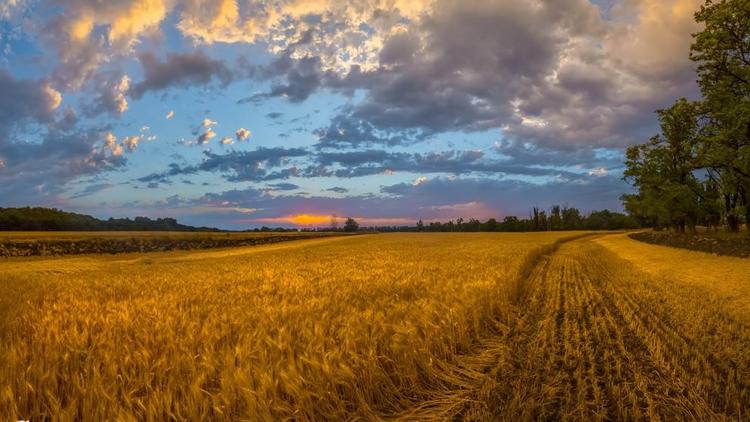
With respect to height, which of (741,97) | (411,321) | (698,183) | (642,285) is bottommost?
(642,285)

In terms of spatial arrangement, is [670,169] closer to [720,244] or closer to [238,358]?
[720,244]

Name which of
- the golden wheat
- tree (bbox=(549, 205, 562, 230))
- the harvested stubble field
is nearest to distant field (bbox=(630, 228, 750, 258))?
the harvested stubble field

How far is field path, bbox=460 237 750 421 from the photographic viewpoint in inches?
182

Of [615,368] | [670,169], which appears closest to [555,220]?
[670,169]

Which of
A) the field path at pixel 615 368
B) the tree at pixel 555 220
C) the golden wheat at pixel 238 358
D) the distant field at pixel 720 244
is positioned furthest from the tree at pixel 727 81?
the tree at pixel 555 220

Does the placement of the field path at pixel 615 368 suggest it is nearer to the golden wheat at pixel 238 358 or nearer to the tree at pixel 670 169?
the golden wheat at pixel 238 358

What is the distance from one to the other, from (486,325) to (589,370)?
8.93ft

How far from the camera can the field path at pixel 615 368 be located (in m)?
4.62

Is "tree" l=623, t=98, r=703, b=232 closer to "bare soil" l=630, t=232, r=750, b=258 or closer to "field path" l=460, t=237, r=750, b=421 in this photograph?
"bare soil" l=630, t=232, r=750, b=258

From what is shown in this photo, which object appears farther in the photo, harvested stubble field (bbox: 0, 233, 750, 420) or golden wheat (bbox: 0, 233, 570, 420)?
harvested stubble field (bbox: 0, 233, 750, 420)

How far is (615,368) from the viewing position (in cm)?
604

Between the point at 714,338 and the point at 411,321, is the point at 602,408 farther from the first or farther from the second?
the point at 714,338

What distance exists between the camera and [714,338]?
7.65 m

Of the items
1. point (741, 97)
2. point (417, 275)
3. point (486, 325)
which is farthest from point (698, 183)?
point (486, 325)
